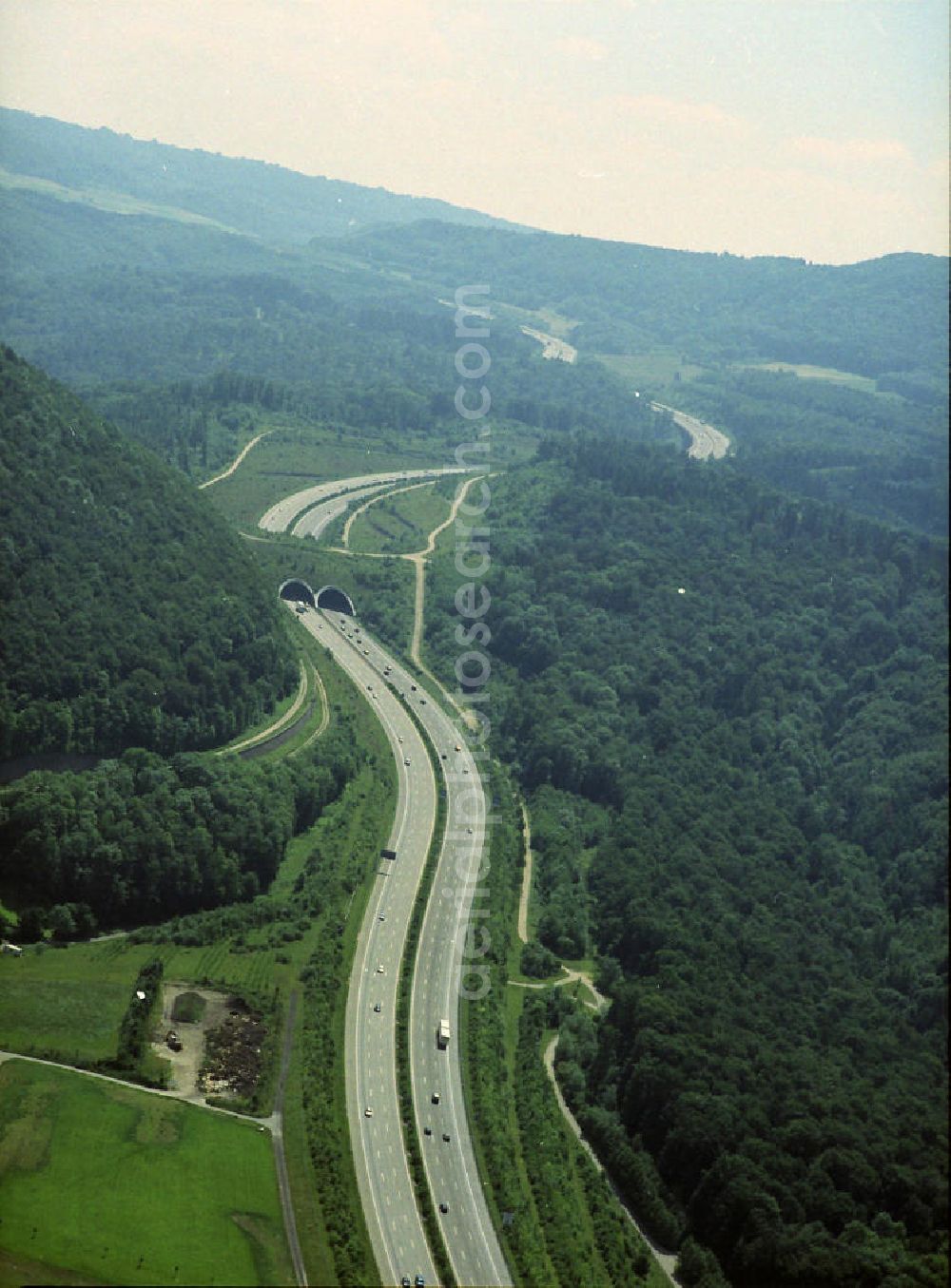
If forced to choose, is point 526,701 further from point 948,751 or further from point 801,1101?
point 801,1101

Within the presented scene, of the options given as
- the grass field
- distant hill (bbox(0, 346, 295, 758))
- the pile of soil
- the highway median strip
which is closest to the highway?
the highway median strip

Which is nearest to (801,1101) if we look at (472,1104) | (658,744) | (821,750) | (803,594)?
(472,1104)

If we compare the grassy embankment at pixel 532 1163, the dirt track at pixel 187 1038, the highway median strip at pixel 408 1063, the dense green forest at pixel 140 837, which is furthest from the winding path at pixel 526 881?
the dirt track at pixel 187 1038

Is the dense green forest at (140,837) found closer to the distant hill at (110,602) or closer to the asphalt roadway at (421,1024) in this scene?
the distant hill at (110,602)

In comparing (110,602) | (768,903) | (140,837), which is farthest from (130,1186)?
(110,602)

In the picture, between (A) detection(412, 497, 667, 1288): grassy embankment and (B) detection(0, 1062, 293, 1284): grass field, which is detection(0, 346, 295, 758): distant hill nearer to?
(A) detection(412, 497, 667, 1288): grassy embankment
